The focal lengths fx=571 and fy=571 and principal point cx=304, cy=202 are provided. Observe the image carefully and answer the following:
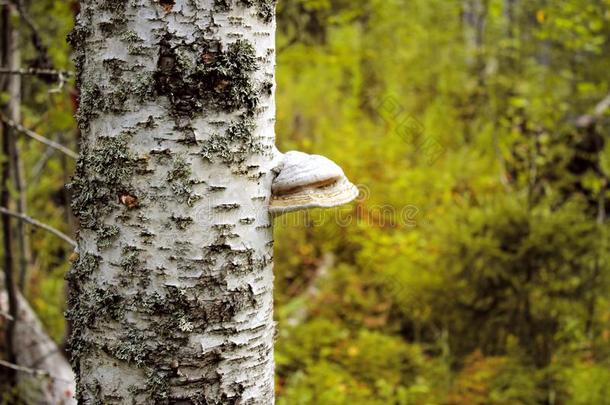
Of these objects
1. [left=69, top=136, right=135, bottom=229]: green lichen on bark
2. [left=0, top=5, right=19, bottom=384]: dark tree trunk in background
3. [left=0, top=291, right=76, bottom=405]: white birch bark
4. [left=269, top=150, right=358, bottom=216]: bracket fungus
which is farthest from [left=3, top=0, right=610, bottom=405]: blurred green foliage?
[left=269, top=150, right=358, bottom=216]: bracket fungus

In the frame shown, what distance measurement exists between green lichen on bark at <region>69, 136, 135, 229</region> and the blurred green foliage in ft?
5.87

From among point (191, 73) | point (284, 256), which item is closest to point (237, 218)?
point (191, 73)

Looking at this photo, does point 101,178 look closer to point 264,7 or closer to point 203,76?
point 203,76

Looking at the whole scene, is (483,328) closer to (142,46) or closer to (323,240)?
(323,240)

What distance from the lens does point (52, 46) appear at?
3.82 metres

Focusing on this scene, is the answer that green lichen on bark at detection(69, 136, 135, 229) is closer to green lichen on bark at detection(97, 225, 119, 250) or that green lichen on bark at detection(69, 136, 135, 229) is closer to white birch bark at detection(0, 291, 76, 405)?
green lichen on bark at detection(97, 225, 119, 250)

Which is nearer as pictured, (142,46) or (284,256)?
(142,46)

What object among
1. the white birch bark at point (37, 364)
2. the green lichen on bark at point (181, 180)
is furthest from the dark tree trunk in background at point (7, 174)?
the green lichen on bark at point (181, 180)

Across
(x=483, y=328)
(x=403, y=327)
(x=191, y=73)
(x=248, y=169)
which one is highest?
(x=191, y=73)

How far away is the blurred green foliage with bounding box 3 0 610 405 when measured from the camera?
3797mm

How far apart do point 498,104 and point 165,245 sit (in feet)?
22.4

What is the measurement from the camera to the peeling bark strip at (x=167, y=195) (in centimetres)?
116

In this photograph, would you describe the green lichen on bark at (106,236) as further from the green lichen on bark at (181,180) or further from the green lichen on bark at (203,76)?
the green lichen on bark at (203,76)

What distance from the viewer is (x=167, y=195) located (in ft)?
3.83
